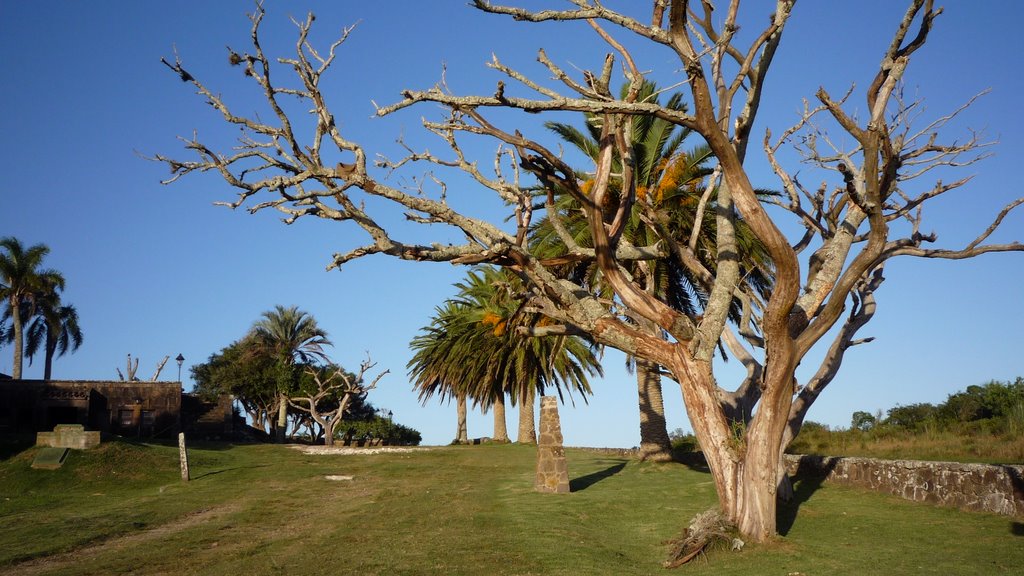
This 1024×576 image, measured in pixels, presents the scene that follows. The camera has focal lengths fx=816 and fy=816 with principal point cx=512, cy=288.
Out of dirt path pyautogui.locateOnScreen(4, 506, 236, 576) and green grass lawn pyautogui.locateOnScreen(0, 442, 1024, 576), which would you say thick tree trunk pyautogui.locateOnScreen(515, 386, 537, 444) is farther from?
dirt path pyautogui.locateOnScreen(4, 506, 236, 576)

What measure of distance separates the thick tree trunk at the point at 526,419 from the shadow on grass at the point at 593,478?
1354cm

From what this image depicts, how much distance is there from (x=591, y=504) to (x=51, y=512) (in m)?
13.7

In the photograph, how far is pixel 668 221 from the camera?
2716 centimetres

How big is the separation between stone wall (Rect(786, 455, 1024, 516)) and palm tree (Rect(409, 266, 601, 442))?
19800mm

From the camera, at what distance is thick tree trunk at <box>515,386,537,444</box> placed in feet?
137

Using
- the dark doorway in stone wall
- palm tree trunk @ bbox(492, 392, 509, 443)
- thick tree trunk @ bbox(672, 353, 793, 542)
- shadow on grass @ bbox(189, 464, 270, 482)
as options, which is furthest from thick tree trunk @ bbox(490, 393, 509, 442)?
thick tree trunk @ bbox(672, 353, 793, 542)

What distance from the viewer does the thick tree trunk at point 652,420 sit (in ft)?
96.9

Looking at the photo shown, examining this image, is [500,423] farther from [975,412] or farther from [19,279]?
[19,279]

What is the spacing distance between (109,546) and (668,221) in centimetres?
1870

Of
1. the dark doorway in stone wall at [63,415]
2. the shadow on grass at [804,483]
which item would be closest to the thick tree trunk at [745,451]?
the shadow on grass at [804,483]

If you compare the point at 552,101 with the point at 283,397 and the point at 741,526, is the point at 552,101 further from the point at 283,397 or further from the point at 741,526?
the point at 283,397

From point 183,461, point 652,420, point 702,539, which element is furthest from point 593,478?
point 183,461

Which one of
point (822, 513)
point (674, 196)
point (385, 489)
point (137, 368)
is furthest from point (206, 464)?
point (137, 368)

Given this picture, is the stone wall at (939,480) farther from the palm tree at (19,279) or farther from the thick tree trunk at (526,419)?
the palm tree at (19,279)
